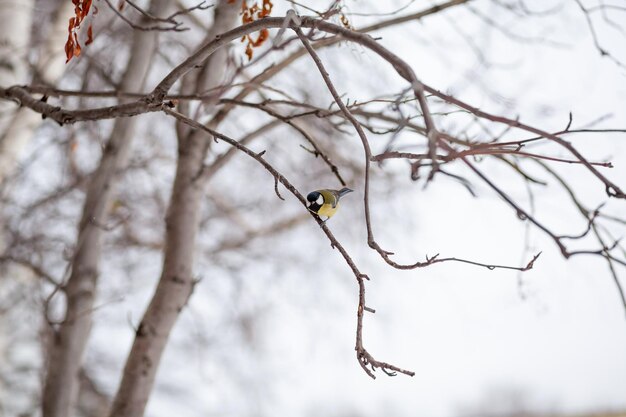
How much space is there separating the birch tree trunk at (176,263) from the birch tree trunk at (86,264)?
190 mm

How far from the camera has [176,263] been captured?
121cm

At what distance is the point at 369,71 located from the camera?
1.75 metres

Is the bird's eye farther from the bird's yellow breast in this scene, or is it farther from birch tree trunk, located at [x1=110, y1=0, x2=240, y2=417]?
birch tree trunk, located at [x1=110, y1=0, x2=240, y2=417]

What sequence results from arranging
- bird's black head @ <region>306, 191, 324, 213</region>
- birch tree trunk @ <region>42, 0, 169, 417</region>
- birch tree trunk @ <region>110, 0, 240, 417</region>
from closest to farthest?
1. bird's black head @ <region>306, 191, 324, 213</region>
2. birch tree trunk @ <region>110, 0, 240, 417</region>
3. birch tree trunk @ <region>42, 0, 169, 417</region>

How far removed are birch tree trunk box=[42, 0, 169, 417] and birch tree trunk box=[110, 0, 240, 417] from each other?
19cm

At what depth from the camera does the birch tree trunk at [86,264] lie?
1320 mm

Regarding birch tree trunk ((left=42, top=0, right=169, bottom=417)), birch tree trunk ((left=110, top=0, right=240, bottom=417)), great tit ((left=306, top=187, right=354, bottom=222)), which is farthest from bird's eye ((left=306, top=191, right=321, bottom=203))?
birch tree trunk ((left=42, top=0, right=169, bottom=417))

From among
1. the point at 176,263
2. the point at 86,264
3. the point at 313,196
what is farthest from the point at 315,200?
the point at 86,264

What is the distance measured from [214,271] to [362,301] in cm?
247

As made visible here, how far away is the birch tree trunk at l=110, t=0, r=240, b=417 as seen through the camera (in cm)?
116

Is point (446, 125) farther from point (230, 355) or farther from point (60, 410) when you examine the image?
point (230, 355)

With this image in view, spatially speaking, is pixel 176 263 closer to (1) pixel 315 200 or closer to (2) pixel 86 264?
(2) pixel 86 264

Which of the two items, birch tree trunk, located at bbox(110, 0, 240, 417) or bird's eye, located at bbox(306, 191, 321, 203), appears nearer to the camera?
bird's eye, located at bbox(306, 191, 321, 203)

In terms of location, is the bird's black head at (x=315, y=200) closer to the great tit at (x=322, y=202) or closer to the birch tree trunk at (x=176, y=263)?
the great tit at (x=322, y=202)
